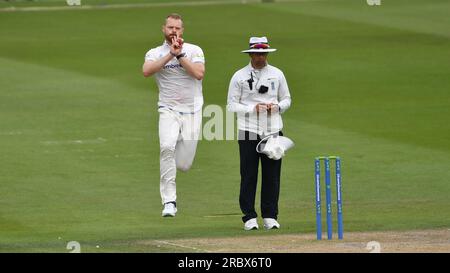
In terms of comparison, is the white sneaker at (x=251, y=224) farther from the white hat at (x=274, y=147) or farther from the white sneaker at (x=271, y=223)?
the white hat at (x=274, y=147)

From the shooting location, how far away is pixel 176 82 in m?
16.4

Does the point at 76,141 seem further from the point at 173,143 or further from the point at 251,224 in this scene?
the point at 251,224

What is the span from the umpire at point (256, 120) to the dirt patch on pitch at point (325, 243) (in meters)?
0.77

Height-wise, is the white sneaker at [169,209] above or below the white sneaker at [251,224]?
above

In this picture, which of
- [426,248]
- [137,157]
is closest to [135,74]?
[137,157]

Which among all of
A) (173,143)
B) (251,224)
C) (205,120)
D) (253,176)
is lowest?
(251,224)

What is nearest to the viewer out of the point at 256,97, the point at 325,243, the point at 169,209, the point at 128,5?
the point at 325,243

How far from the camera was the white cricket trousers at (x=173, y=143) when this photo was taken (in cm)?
1628

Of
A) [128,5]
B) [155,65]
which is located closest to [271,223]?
[155,65]

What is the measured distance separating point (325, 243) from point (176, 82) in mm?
3331

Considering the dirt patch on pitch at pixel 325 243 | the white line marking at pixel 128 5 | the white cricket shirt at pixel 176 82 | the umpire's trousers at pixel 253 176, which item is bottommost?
the dirt patch on pitch at pixel 325 243

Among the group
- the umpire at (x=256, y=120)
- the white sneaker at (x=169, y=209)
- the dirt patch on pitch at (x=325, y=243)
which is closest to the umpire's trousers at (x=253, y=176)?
the umpire at (x=256, y=120)

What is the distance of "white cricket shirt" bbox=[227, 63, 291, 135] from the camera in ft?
50.4

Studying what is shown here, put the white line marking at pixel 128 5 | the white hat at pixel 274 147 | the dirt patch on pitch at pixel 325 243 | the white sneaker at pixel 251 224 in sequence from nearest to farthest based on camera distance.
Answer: the dirt patch on pitch at pixel 325 243
the white hat at pixel 274 147
the white sneaker at pixel 251 224
the white line marking at pixel 128 5
